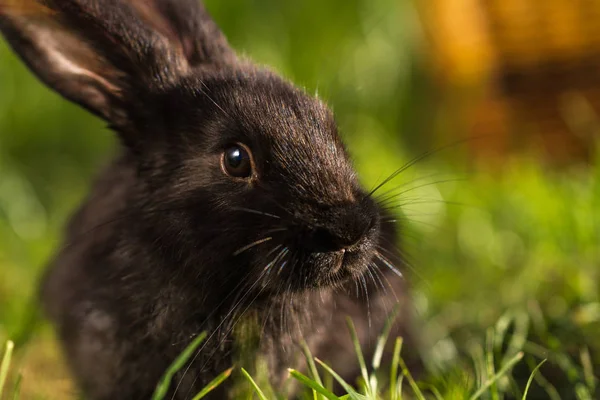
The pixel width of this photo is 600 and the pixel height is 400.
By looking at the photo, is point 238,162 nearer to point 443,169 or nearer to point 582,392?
point 582,392

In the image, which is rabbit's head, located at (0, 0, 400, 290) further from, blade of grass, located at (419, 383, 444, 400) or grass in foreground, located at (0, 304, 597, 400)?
blade of grass, located at (419, 383, 444, 400)

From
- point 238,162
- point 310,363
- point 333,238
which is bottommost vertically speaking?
point 310,363

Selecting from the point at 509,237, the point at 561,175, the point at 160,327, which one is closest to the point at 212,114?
the point at 160,327

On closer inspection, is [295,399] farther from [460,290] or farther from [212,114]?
[460,290]

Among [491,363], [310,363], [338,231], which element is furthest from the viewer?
[491,363]

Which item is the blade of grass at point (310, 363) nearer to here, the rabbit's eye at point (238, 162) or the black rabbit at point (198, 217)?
the black rabbit at point (198, 217)

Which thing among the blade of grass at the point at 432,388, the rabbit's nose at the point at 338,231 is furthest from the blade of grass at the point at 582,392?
the rabbit's nose at the point at 338,231

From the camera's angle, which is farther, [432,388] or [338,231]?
[432,388]

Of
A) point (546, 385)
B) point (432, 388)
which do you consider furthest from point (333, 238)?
point (546, 385)
